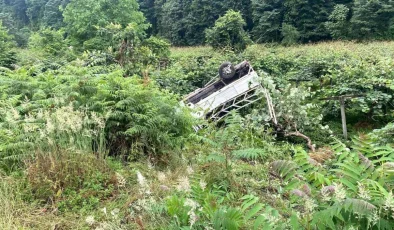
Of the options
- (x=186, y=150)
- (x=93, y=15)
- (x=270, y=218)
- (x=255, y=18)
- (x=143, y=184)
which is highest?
(x=270, y=218)

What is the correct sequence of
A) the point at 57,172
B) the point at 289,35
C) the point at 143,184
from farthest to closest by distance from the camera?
A: the point at 289,35
the point at 57,172
the point at 143,184

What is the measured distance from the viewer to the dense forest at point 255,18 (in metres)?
24.4

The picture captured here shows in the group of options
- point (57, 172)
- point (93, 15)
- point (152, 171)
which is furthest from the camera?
point (93, 15)

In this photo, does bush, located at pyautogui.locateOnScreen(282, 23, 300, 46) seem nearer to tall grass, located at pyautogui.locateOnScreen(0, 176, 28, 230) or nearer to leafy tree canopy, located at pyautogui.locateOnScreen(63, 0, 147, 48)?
leafy tree canopy, located at pyautogui.locateOnScreen(63, 0, 147, 48)

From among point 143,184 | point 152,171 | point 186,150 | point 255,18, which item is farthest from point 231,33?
point 143,184

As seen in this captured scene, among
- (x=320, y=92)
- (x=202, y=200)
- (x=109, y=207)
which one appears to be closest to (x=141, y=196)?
(x=109, y=207)

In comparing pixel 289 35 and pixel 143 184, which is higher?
pixel 143 184

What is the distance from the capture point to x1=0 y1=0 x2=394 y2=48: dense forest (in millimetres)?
24391

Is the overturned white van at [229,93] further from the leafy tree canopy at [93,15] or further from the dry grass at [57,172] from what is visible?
the leafy tree canopy at [93,15]

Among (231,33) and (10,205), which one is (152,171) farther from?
(231,33)

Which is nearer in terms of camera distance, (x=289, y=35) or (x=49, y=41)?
(x=49, y=41)

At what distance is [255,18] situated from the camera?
3225 centimetres

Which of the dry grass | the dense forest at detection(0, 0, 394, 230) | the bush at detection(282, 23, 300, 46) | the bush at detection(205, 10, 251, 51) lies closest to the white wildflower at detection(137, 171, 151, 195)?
the dense forest at detection(0, 0, 394, 230)

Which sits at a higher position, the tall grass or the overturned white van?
the tall grass
